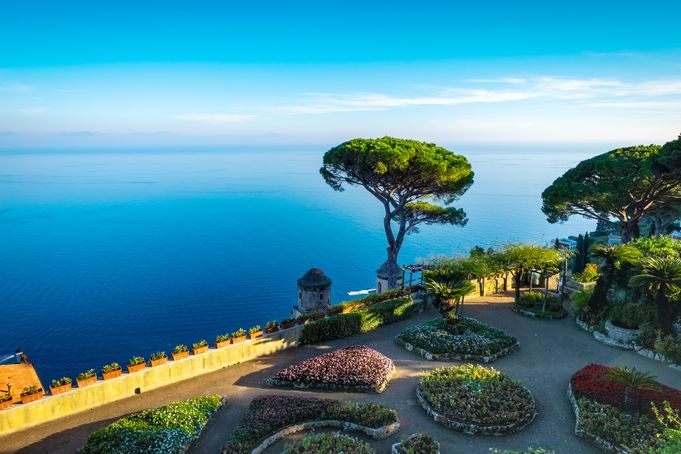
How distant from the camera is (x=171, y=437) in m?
13.9

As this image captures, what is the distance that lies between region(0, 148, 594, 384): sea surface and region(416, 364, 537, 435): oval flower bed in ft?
73.3

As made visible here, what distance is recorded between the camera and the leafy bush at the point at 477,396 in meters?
15.2

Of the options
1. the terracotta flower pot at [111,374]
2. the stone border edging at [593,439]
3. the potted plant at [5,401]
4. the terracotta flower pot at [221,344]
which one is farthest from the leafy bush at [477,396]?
the potted plant at [5,401]

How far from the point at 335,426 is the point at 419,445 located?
3.29 meters

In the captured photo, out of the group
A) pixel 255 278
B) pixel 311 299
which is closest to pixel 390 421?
pixel 311 299

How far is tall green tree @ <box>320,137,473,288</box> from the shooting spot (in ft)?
102

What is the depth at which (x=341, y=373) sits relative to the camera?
61.0 ft

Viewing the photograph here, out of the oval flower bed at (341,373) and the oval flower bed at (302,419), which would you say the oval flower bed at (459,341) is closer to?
the oval flower bed at (341,373)

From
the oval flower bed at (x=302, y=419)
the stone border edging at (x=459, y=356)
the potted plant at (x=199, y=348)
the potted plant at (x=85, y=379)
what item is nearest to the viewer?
the oval flower bed at (x=302, y=419)

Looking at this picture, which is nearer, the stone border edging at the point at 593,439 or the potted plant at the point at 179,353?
the stone border edging at the point at 593,439

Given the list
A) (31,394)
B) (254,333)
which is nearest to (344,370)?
(254,333)

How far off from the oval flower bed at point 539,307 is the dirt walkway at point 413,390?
62 cm

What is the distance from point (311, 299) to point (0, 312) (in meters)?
42.4

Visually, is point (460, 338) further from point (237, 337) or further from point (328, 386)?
point (237, 337)
